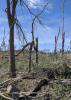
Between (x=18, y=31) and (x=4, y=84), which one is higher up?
(x=18, y=31)

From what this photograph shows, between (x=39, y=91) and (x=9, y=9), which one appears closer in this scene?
(x=39, y=91)

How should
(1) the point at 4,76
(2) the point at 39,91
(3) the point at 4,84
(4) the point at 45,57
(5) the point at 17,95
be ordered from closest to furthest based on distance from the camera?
(5) the point at 17,95, (2) the point at 39,91, (3) the point at 4,84, (1) the point at 4,76, (4) the point at 45,57

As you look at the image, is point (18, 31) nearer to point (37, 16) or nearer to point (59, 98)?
point (37, 16)

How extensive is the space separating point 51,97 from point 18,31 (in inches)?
179

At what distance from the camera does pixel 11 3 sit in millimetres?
16438

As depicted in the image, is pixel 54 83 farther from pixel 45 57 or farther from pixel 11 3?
pixel 45 57

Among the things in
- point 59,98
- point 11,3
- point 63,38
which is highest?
point 11,3

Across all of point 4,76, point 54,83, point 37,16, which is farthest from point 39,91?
point 37,16

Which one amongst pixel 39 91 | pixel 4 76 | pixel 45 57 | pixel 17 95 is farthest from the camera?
pixel 45 57

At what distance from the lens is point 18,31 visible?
16422 millimetres

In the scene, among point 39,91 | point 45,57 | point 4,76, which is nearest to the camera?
point 39,91

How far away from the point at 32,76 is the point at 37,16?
9.27 feet

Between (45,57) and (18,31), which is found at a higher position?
(18,31)

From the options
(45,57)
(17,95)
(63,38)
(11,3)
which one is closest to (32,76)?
(17,95)
